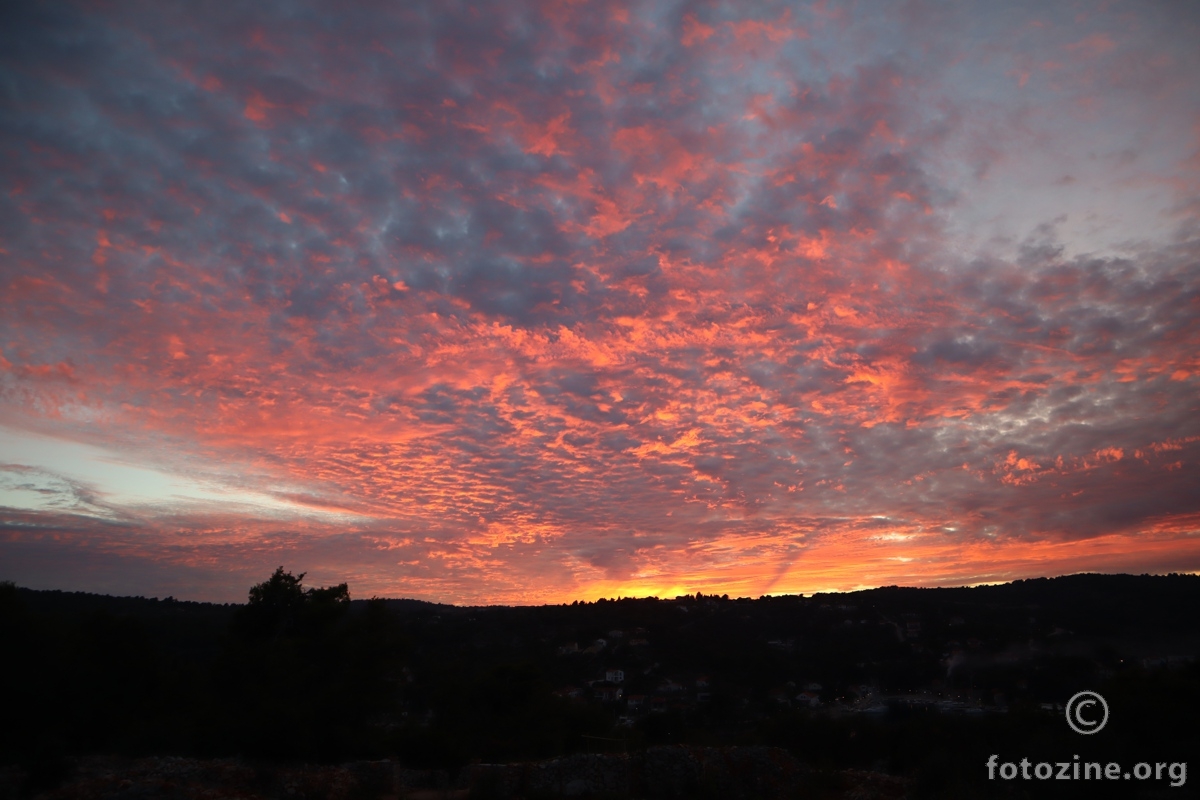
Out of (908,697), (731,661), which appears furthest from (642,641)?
(908,697)

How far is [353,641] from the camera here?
2550cm

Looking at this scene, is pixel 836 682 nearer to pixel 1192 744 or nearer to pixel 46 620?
pixel 1192 744

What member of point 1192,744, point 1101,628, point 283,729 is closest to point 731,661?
point 1101,628

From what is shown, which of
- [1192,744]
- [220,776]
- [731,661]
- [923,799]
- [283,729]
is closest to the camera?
[1192,744]

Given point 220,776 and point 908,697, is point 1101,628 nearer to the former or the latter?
point 908,697

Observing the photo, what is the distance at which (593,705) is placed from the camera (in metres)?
32.5

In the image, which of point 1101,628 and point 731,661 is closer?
point 1101,628

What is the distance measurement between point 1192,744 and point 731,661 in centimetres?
3586

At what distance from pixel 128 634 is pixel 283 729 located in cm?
835

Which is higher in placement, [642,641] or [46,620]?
[46,620]

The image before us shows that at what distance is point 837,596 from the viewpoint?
193ft

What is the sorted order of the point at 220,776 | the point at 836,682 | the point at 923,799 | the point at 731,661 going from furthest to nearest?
the point at 731,661
the point at 836,682
the point at 220,776
the point at 923,799

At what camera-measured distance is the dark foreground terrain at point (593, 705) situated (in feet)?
47.8

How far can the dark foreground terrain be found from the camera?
14562 mm
